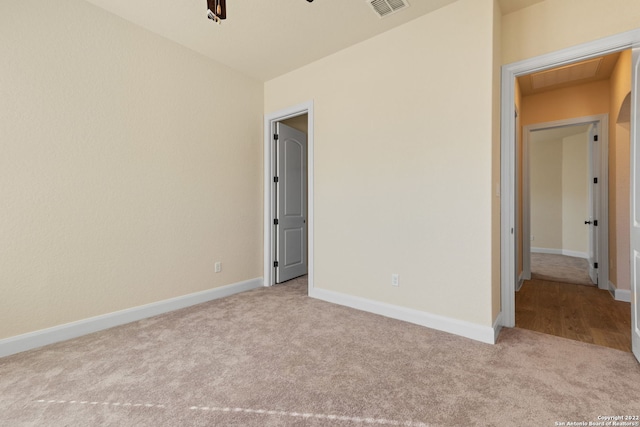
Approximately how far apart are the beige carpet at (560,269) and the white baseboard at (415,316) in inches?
121

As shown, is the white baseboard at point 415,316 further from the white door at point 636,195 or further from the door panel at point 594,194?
the door panel at point 594,194

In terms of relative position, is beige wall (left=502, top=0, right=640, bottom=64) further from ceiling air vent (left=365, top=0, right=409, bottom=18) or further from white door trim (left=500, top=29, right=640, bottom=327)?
ceiling air vent (left=365, top=0, right=409, bottom=18)

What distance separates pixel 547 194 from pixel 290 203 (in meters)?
6.46

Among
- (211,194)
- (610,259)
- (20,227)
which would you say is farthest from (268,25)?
(610,259)

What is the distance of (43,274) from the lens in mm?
2295

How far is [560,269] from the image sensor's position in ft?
16.9

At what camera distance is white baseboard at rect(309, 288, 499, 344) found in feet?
7.66

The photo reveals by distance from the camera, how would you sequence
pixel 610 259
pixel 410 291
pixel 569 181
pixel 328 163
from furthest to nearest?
pixel 569 181 < pixel 610 259 < pixel 328 163 < pixel 410 291

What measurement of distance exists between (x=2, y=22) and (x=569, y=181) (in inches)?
363

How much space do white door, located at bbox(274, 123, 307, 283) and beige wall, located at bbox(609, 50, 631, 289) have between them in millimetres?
3986

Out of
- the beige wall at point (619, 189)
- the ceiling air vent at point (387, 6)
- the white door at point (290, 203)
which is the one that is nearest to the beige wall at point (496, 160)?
the ceiling air vent at point (387, 6)

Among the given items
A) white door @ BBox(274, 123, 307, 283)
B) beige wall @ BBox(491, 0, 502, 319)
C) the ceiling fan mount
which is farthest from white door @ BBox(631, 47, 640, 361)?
white door @ BBox(274, 123, 307, 283)

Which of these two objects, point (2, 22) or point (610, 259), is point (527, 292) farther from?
point (2, 22)

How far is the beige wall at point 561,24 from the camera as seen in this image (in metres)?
2.13
